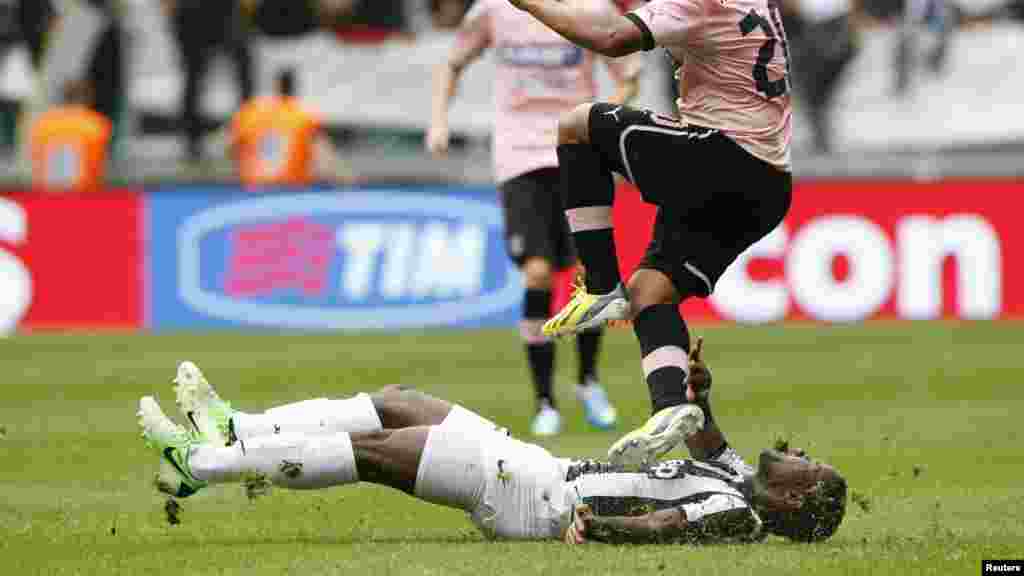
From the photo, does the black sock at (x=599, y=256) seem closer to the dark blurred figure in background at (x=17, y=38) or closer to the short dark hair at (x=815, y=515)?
the short dark hair at (x=815, y=515)

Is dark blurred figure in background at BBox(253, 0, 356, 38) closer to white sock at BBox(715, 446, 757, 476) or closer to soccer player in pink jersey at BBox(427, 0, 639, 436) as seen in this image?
soccer player in pink jersey at BBox(427, 0, 639, 436)

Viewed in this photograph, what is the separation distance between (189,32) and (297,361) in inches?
283

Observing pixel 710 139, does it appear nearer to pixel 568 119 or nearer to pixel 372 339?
pixel 568 119

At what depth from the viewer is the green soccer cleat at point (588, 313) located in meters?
8.34

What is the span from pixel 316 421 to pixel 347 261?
12476 mm

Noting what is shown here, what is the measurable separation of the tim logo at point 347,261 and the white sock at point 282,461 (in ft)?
41.4

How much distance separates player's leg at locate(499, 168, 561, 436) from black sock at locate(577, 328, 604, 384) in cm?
22

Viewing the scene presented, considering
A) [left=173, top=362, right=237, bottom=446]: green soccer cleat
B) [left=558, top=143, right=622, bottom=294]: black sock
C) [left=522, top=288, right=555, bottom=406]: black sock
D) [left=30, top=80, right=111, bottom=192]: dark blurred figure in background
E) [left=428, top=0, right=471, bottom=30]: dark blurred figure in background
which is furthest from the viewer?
[left=428, top=0, right=471, bottom=30]: dark blurred figure in background

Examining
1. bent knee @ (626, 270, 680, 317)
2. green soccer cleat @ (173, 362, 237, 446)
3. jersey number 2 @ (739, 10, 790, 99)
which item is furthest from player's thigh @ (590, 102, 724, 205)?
green soccer cleat @ (173, 362, 237, 446)

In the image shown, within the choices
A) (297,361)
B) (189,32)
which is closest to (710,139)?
(297,361)

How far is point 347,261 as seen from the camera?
20.2 metres

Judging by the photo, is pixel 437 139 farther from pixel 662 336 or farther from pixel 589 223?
pixel 662 336

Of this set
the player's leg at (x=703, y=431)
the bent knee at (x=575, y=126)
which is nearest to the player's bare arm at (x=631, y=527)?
the player's leg at (x=703, y=431)

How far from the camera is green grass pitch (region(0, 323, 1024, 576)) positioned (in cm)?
752
